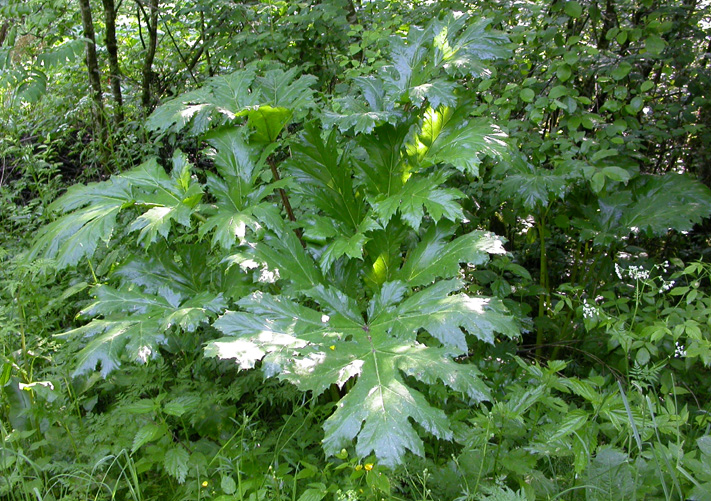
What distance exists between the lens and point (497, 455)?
59.4 inches

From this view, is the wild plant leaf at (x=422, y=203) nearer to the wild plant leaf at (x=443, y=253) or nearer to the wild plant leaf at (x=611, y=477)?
the wild plant leaf at (x=443, y=253)

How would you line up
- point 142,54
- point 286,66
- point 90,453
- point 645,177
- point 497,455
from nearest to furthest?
1. point 497,455
2. point 90,453
3. point 645,177
4. point 286,66
5. point 142,54

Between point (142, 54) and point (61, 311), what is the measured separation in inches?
116

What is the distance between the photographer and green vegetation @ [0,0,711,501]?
1.48 m

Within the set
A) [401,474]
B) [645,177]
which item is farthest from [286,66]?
[401,474]

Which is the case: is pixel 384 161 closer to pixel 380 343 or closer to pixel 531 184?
pixel 531 184

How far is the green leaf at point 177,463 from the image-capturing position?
1.68m

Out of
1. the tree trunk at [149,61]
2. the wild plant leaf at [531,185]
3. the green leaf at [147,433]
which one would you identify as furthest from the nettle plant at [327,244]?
the tree trunk at [149,61]

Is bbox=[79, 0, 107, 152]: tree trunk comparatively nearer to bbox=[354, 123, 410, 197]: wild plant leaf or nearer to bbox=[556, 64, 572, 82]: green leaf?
bbox=[354, 123, 410, 197]: wild plant leaf

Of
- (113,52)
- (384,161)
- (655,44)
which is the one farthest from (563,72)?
(113,52)

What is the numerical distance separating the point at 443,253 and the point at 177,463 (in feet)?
3.90

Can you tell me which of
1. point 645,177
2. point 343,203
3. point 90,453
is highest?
point 343,203

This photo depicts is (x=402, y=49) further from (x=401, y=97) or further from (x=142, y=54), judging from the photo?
(x=142, y=54)

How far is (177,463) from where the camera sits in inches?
67.2
